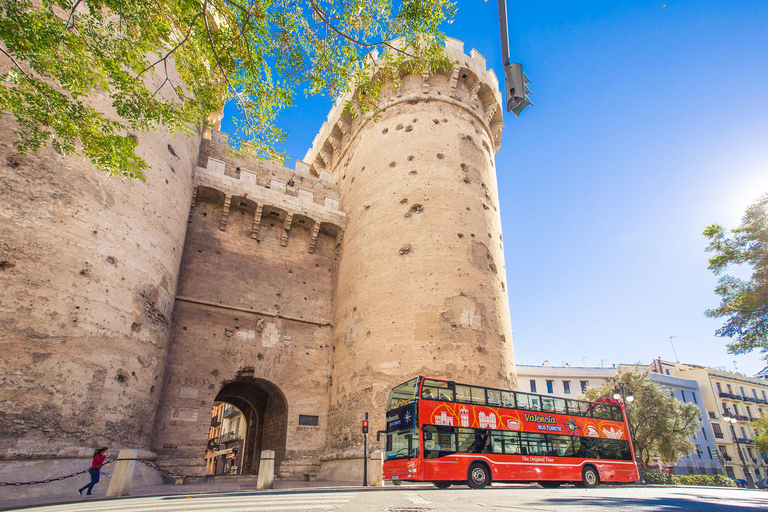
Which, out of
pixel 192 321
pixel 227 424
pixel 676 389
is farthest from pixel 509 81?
pixel 676 389

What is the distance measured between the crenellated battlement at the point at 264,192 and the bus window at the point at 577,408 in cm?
1106

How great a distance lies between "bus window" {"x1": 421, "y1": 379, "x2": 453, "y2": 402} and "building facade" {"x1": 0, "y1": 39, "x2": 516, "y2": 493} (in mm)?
2660

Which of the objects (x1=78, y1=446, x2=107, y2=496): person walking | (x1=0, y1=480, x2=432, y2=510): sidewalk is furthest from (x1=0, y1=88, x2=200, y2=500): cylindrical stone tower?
(x1=78, y1=446, x2=107, y2=496): person walking

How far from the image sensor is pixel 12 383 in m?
8.93

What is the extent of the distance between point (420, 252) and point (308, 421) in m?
7.23

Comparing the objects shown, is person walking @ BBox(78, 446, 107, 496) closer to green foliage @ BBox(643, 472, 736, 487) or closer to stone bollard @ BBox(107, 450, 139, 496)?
stone bollard @ BBox(107, 450, 139, 496)

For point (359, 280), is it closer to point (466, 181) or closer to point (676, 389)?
point (466, 181)

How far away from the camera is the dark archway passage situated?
613 inches

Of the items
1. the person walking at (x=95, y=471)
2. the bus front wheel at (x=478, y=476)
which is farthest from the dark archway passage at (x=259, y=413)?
the bus front wheel at (x=478, y=476)

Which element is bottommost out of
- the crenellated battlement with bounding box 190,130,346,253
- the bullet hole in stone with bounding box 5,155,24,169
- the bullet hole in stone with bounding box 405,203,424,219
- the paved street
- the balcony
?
the paved street

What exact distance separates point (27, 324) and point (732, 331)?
1937 centimetres

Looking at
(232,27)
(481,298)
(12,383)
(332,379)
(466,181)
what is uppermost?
(466,181)

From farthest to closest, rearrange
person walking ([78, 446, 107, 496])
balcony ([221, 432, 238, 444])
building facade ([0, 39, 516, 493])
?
balcony ([221, 432, 238, 444])
building facade ([0, 39, 516, 493])
person walking ([78, 446, 107, 496])

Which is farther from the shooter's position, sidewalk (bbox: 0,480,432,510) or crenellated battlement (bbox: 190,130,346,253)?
crenellated battlement (bbox: 190,130,346,253)
